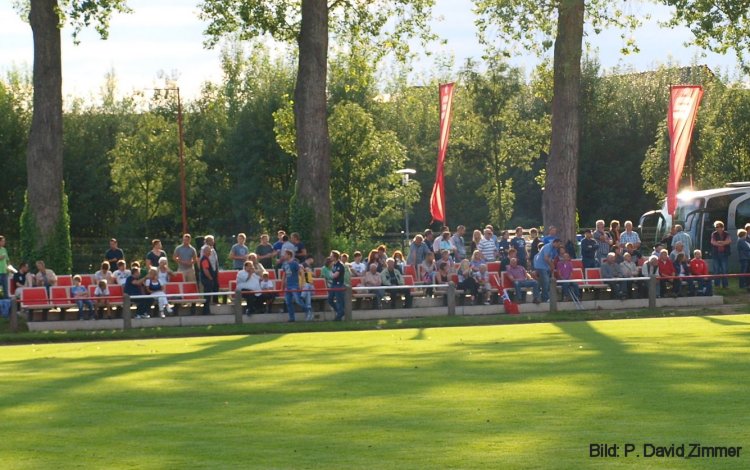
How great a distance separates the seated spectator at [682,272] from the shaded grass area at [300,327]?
2163 millimetres

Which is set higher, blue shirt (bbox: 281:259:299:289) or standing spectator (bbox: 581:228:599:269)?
standing spectator (bbox: 581:228:599:269)

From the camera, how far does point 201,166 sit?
7350 cm

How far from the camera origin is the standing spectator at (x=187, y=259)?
31.7 m

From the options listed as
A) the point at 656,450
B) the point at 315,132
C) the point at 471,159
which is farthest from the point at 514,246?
the point at 471,159

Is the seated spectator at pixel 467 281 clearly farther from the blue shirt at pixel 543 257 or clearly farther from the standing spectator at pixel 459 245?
the standing spectator at pixel 459 245

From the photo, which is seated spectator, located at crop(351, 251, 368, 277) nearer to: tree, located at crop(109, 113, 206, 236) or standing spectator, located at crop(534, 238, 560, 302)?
standing spectator, located at crop(534, 238, 560, 302)

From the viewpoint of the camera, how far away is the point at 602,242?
114 ft

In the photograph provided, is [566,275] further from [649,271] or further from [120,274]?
[120,274]

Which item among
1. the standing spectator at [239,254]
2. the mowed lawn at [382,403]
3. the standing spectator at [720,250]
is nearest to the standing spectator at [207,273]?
the standing spectator at [239,254]

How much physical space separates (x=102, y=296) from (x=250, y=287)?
318cm

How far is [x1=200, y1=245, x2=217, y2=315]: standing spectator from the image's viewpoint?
3069cm

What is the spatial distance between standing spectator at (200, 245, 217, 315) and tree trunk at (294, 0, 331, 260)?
4986 millimetres

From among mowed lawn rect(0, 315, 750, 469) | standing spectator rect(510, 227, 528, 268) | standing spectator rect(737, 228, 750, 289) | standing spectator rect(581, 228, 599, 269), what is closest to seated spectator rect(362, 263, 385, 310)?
standing spectator rect(510, 227, 528, 268)

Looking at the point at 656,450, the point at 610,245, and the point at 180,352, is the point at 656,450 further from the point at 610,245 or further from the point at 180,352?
the point at 610,245
